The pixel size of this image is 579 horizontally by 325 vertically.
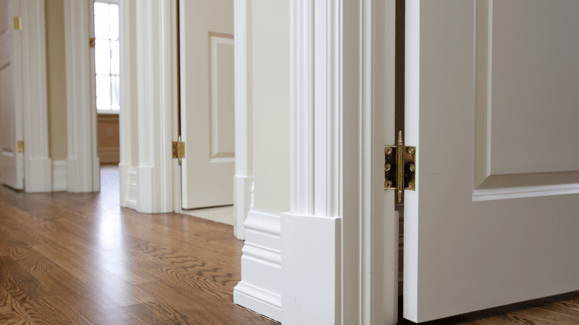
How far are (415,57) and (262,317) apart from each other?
58cm

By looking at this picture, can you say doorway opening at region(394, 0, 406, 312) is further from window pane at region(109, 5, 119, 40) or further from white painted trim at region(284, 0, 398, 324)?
window pane at region(109, 5, 119, 40)

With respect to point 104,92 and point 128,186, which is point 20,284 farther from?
point 104,92

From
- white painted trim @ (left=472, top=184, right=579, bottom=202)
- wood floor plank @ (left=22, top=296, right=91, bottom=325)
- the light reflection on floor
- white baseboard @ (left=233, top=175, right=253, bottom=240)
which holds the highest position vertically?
white painted trim @ (left=472, top=184, right=579, bottom=202)

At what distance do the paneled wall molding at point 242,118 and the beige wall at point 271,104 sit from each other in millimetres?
719

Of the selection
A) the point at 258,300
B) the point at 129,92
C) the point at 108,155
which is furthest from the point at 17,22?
the point at 108,155

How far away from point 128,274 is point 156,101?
129 centimetres

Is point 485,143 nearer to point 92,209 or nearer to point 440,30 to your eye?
point 440,30

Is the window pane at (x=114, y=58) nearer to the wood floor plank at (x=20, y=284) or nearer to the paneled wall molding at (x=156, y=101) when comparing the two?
the paneled wall molding at (x=156, y=101)

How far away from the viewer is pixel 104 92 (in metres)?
7.78

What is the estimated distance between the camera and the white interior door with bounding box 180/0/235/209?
2.45 m

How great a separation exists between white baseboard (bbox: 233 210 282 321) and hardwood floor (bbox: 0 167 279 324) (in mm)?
24

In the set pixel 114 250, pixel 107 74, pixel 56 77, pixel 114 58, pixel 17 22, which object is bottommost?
pixel 114 250

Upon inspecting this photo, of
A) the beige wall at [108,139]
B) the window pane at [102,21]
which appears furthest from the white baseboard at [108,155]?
the window pane at [102,21]

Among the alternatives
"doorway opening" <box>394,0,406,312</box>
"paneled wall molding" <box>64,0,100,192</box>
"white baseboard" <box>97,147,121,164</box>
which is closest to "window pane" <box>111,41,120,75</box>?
"white baseboard" <box>97,147,121,164</box>
